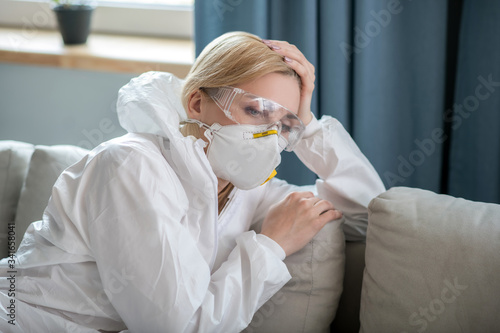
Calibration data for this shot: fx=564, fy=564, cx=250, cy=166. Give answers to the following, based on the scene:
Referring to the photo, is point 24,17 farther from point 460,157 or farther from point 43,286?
point 460,157

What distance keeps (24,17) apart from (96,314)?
72.9 inches

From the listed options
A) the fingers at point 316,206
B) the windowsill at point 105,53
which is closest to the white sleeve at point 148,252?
the fingers at point 316,206

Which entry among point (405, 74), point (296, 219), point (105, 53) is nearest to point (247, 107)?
point (296, 219)

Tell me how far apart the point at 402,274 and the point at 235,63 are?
2.15ft

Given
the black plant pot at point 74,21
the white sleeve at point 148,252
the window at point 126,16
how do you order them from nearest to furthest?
the white sleeve at point 148,252 → the black plant pot at point 74,21 → the window at point 126,16

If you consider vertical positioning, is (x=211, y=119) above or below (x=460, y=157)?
above

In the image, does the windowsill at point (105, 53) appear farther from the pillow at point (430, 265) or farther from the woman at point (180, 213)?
the pillow at point (430, 265)

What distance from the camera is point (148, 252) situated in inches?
47.4

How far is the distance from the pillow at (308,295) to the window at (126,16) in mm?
1383

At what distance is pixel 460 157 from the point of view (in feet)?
6.34

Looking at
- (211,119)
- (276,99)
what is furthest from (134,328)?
(276,99)

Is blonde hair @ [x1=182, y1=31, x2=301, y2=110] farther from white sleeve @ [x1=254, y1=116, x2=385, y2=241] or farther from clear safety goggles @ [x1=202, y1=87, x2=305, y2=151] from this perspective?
white sleeve @ [x1=254, y1=116, x2=385, y2=241]

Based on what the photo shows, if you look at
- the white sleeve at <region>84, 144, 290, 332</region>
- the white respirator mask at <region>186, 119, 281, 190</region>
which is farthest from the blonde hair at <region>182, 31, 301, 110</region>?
the white sleeve at <region>84, 144, 290, 332</region>

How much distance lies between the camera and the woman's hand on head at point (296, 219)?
1467mm
